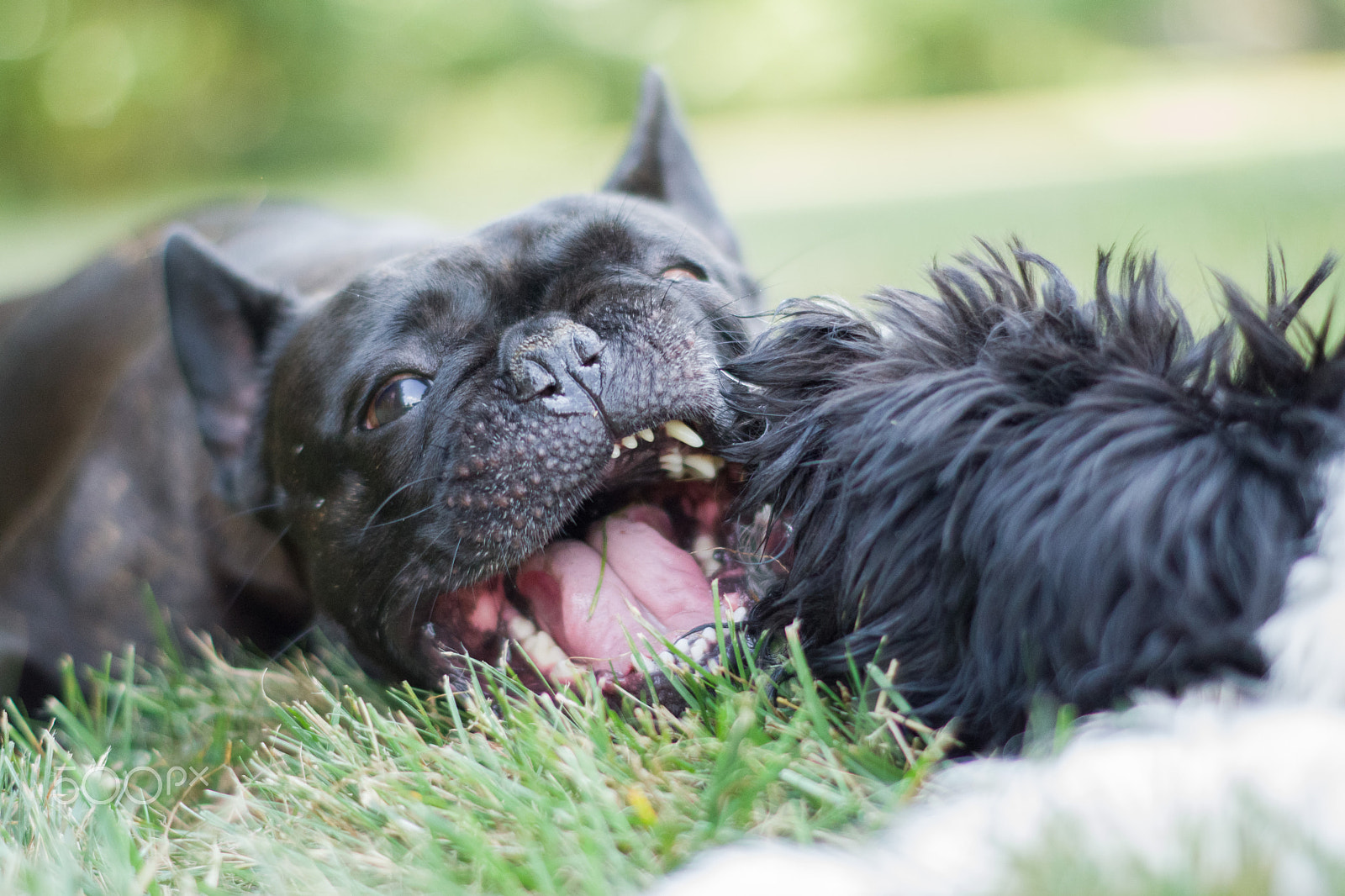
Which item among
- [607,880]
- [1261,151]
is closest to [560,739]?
[607,880]

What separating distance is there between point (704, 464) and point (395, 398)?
610 millimetres

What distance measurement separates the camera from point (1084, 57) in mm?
21109

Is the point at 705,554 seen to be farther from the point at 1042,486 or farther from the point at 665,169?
the point at 665,169

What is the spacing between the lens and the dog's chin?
204 centimetres

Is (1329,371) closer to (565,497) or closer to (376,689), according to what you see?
(565,497)

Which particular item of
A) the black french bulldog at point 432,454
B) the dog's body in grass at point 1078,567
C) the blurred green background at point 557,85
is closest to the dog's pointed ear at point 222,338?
the black french bulldog at point 432,454

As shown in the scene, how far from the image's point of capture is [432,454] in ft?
7.31

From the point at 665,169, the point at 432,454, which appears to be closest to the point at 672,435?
the point at 432,454

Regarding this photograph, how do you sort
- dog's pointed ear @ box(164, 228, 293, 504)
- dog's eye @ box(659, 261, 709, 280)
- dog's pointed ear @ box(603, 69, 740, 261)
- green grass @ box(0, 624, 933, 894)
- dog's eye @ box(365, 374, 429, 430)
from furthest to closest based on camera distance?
1. dog's pointed ear @ box(603, 69, 740, 261)
2. dog's pointed ear @ box(164, 228, 293, 504)
3. dog's eye @ box(659, 261, 709, 280)
4. dog's eye @ box(365, 374, 429, 430)
5. green grass @ box(0, 624, 933, 894)

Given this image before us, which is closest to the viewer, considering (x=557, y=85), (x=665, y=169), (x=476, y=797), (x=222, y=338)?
(x=476, y=797)

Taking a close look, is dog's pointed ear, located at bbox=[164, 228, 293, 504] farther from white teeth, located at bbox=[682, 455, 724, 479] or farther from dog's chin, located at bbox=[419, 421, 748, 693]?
white teeth, located at bbox=[682, 455, 724, 479]

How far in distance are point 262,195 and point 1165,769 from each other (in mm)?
4143

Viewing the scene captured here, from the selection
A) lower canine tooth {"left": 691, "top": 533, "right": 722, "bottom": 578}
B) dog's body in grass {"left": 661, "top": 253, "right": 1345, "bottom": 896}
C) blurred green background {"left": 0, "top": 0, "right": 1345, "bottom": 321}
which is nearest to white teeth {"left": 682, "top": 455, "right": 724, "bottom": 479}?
lower canine tooth {"left": 691, "top": 533, "right": 722, "bottom": 578}

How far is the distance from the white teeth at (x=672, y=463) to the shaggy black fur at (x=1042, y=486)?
16.0 inches
